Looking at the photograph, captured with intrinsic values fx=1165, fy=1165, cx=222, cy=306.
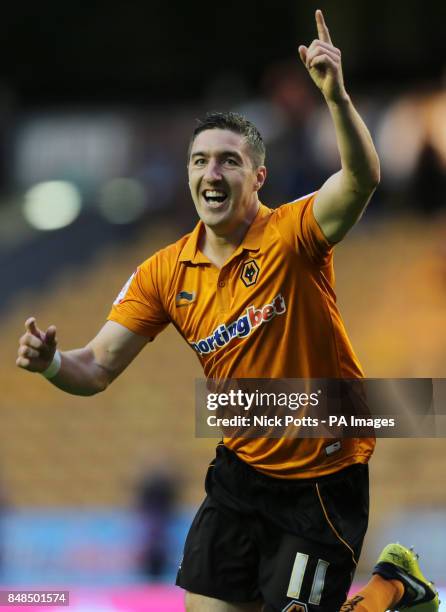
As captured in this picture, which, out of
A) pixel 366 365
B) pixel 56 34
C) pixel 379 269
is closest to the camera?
pixel 366 365

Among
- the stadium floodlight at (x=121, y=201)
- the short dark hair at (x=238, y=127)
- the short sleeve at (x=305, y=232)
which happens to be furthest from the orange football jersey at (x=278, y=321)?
the stadium floodlight at (x=121, y=201)

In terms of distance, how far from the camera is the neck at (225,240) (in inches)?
172

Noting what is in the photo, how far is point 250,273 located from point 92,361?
77cm

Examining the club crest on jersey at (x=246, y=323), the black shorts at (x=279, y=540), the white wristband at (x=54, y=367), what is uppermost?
the club crest on jersey at (x=246, y=323)

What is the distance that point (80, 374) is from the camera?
4.52 metres

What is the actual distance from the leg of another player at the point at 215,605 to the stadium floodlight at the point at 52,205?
32.6 ft

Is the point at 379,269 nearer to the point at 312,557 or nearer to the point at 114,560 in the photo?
the point at 114,560

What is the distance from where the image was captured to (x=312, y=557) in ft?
13.7

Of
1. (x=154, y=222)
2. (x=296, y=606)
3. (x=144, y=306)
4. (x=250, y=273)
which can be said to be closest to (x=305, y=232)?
(x=250, y=273)

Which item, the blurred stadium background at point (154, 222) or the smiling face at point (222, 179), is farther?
the blurred stadium background at point (154, 222)

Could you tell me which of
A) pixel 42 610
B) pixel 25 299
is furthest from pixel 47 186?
pixel 42 610

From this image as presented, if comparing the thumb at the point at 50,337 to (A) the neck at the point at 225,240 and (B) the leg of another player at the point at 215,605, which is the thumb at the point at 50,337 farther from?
(B) the leg of another player at the point at 215,605

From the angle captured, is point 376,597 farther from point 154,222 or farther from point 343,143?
point 154,222

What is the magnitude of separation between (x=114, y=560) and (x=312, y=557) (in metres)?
4.74
